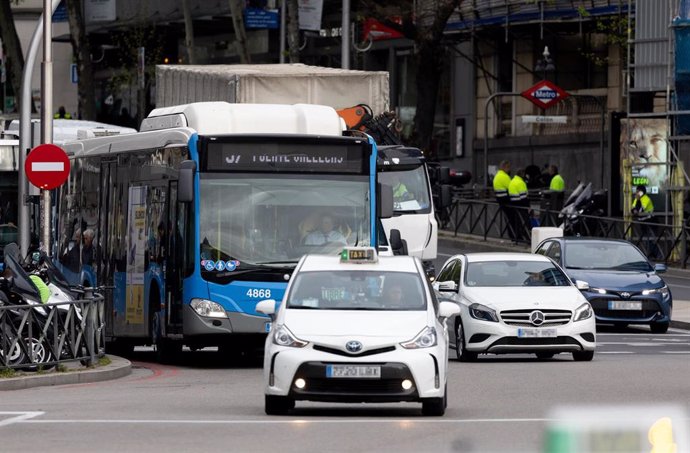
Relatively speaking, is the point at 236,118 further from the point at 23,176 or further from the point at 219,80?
the point at 23,176

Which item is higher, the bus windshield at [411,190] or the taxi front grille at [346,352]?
the bus windshield at [411,190]

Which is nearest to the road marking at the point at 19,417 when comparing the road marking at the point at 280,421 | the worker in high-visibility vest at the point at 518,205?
the road marking at the point at 280,421

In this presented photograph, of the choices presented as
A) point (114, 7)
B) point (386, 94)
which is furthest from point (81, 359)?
point (114, 7)

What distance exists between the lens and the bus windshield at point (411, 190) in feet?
103

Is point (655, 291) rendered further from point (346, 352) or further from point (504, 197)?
point (504, 197)

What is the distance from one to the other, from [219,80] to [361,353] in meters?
12.5

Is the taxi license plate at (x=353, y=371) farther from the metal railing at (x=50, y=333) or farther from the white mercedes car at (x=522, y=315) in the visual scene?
the white mercedes car at (x=522, y=315)

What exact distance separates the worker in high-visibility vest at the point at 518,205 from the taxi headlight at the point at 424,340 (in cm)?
2948

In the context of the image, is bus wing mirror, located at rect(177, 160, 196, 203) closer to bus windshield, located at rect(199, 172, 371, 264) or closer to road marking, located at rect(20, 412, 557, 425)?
bus windshield, located at rect(199, 172, 371, 264)

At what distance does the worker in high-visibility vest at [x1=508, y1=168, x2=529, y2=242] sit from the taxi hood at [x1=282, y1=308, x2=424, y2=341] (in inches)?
1154

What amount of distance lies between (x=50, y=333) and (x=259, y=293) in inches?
108

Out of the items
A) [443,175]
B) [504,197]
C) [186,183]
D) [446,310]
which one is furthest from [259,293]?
[504,197]

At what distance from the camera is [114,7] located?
2667 inches

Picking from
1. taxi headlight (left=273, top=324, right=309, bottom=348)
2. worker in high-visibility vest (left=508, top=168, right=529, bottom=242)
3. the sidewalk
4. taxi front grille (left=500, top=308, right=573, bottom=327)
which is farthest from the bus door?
worker in high-visibility vest (left=508, top=168, right=529, bottom=242)
